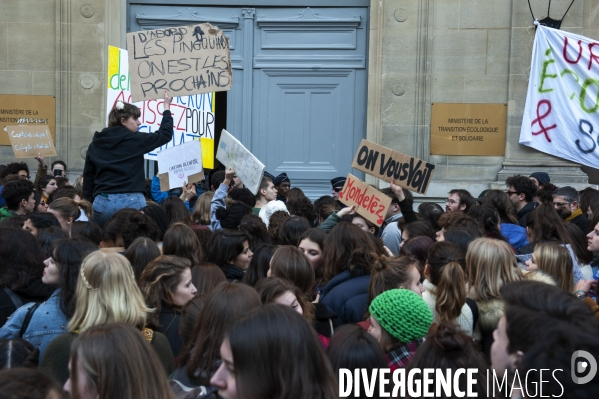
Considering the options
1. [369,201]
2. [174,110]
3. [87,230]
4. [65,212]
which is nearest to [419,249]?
[369,201]

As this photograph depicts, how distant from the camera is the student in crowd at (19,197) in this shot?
7.23m

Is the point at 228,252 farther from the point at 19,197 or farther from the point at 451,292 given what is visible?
the point at 19,197

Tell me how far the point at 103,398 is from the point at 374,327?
1.58 meters

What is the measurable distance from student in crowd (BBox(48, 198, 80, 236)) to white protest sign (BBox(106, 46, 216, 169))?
13.5 feet

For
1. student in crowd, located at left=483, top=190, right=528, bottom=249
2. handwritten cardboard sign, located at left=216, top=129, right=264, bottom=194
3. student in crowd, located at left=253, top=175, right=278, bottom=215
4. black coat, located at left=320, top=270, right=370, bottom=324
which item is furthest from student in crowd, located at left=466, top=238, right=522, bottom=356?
student in crowd, located at left=253, top=175, right=278, bottom=215

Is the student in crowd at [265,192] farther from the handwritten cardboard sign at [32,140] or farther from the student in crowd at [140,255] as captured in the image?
the handwritten cardboard sign at [32,140]

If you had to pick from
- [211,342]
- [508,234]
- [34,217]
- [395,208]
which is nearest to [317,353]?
[211,342]

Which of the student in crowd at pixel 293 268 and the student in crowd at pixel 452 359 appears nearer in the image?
the student in crowd at pixel 452 359

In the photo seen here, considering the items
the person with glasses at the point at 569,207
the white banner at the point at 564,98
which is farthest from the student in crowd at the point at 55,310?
the white banner at the point at 564,98

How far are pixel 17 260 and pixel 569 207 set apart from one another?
557 centimetres

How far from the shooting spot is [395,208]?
8172mm

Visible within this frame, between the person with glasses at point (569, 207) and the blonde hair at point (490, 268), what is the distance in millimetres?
3284

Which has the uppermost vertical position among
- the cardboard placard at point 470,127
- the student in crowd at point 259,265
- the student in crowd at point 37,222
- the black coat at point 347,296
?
the cardboard placard at point 470,127

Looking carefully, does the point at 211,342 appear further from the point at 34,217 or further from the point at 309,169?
the point at 309,169
